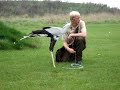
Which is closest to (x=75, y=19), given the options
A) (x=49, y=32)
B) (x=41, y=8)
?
(x=49, y=32)

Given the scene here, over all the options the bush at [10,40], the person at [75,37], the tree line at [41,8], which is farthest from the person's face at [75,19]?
the tree line at [41,8]

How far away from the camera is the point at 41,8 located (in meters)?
50.6

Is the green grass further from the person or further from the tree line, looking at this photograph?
the tree line

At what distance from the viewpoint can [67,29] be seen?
909cm

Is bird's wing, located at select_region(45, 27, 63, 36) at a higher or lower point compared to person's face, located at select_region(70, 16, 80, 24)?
lower

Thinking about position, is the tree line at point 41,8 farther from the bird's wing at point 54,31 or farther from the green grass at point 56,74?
the bird's wing at point 54,31

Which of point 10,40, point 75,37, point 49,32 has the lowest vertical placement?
point 10,40

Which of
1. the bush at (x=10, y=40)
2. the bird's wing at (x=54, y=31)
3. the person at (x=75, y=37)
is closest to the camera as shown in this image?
the bird's wing at (x=54, y=31)

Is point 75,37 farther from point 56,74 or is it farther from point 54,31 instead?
point 56,74

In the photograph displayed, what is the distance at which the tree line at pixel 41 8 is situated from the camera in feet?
153

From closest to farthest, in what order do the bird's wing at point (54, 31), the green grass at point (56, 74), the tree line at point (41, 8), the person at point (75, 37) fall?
the green grass at point (56, 74)
the bird's wing at point (54, 31)
the person at point (75, 37)
the tree line at point (41, 8)

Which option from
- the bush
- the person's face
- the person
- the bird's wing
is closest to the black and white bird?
the bird's wing

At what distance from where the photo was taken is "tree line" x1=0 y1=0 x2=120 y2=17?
46.5 m

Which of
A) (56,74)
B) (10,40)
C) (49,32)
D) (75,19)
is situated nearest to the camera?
(56,74)
